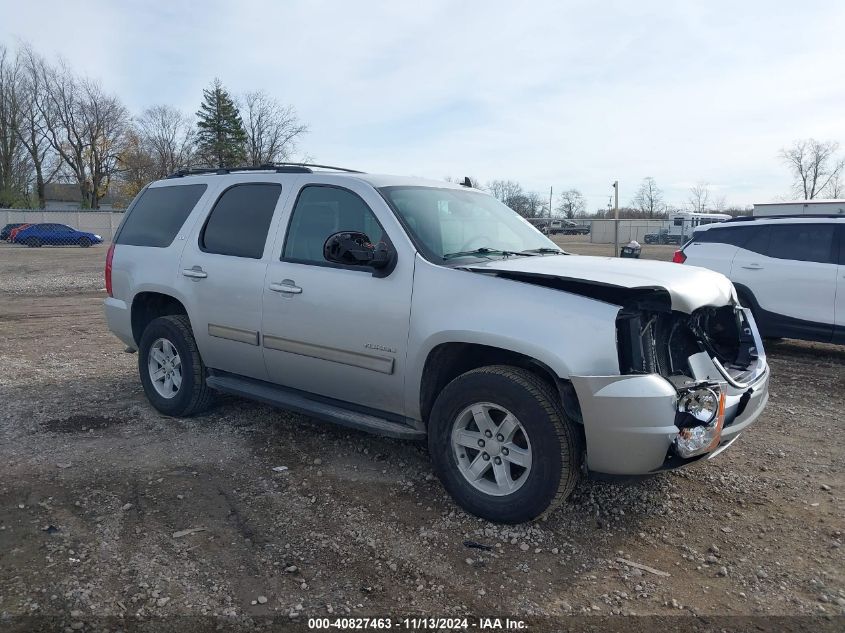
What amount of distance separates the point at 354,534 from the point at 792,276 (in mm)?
6882

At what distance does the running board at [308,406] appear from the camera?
4012 millimetres

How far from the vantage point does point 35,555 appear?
3.28m

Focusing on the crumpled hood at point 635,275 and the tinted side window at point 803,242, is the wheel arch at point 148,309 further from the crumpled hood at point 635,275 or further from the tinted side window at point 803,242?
the tinted side window at point 803,242

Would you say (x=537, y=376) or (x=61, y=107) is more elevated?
(x=61, y=107)

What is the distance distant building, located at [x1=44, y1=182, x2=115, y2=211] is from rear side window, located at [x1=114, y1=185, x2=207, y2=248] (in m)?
72.7

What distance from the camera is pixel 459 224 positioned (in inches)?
176

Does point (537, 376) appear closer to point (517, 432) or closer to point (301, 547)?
point (517, 432)

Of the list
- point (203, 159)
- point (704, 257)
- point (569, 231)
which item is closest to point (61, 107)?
point (203, 159)

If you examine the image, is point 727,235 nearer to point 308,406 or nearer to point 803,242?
point 803,242

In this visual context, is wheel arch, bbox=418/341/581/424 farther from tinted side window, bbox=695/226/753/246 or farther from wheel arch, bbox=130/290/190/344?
tinted side window, bbox=695/226/753/246

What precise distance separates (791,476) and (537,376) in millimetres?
2142

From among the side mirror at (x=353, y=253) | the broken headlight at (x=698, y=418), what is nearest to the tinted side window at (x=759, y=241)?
the broken headlight at (x=698, y=418)

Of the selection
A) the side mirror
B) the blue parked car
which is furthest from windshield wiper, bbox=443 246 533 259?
the blue parked car

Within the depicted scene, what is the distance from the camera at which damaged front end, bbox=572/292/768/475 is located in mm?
3168
